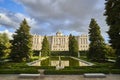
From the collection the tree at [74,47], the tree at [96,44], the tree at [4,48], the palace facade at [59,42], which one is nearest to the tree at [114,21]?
the tree at [96,44]

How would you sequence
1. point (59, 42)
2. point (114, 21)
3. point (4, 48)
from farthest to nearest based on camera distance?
point (59, 42) < point (4, 48) < point (114, 21)

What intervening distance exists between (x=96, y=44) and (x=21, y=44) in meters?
11.5

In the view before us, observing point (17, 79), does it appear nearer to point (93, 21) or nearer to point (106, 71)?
point (106, 71)

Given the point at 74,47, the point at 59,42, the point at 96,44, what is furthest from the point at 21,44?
the point at 59,42

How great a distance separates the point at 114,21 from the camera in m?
18.0

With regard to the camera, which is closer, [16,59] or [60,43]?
[16,59]

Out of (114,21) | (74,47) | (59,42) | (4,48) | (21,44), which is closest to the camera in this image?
(114,21)

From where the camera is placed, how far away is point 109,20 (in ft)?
60.5

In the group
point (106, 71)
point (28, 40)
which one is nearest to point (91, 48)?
point (28, 40)

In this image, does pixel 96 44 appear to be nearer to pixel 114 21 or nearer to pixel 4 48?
pixel 114 21

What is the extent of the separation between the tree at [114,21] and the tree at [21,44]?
587 inches

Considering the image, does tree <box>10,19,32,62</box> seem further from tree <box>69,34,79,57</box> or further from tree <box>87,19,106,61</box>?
tree <box>69,34,79,57</box>

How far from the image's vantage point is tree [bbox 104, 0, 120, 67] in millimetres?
17250

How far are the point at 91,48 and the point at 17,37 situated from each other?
11.7 m
